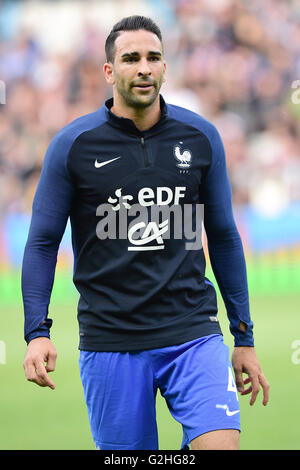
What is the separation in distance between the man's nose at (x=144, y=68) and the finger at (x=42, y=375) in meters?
1.39

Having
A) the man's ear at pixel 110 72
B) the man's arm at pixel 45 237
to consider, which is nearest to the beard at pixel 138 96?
the man's ear at pixel 110 72

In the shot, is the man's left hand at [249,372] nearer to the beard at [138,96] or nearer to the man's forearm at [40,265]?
the man's forearm at [40,265]

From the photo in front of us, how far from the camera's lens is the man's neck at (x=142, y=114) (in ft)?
13.4

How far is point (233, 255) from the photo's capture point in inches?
164

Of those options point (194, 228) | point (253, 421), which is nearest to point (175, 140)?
point (194, 228)

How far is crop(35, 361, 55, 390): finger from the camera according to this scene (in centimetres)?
368

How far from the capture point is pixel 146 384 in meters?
3.84

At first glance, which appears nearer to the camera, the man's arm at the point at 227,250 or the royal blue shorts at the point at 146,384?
the royal blue shorts at the point at 146,384

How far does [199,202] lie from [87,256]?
61 cm

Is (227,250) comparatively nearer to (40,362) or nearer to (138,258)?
(138,258)

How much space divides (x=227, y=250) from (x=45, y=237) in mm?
881

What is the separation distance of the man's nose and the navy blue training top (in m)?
0.24

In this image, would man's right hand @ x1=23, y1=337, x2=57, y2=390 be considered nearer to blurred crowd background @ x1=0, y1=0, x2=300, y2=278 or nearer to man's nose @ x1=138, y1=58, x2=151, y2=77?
man's nose @ x1=138, y1=58, x2=151, y2=77

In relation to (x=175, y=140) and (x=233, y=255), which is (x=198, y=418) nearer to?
(x=233, y=255)
